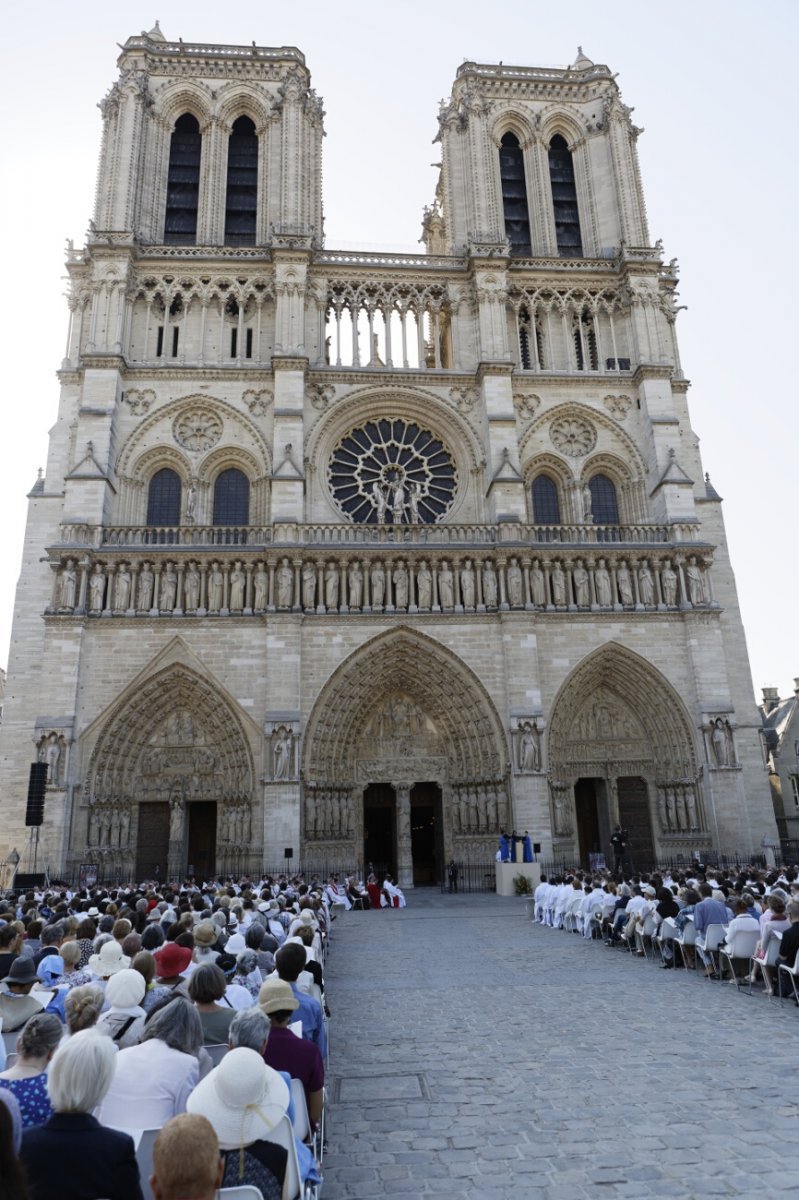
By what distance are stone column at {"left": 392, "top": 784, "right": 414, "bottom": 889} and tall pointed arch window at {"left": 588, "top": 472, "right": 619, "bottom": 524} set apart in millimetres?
10264

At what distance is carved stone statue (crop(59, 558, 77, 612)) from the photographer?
2102cm

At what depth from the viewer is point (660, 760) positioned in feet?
74.0

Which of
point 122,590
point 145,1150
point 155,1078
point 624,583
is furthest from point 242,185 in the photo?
point 145,1150

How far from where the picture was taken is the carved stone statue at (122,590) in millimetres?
21453

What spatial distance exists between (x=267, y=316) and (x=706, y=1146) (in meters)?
24.6

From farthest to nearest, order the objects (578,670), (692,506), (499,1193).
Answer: (692,506), (578,670), (499,1193)

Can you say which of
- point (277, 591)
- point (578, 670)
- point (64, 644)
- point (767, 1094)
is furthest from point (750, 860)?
point (64, 644)

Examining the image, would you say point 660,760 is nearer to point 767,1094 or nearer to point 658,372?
point 658,372

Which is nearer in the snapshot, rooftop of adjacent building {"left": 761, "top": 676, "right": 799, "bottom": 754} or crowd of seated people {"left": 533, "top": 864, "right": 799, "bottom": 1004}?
crowd of seated people {"left": 533, "top": 864, "right": 799, "bottom": 1004}

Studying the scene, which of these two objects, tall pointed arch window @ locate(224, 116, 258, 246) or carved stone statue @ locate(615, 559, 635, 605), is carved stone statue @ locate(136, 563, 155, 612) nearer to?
tall pointed arch window @ locate(224, 116, 258, 246)

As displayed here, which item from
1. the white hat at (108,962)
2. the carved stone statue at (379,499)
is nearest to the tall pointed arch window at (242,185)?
the carved stone statue at (379,499)

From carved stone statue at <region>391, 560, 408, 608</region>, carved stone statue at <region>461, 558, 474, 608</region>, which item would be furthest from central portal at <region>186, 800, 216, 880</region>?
carved stone statue at <region>461, 558, 474, 608</region>

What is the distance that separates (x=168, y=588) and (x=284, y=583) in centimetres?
311

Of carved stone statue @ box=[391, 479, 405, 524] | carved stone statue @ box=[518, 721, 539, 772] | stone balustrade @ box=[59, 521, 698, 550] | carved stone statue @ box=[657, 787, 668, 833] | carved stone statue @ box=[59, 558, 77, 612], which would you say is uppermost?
carved stone statue @ box=[391, 479, 405, 524]
